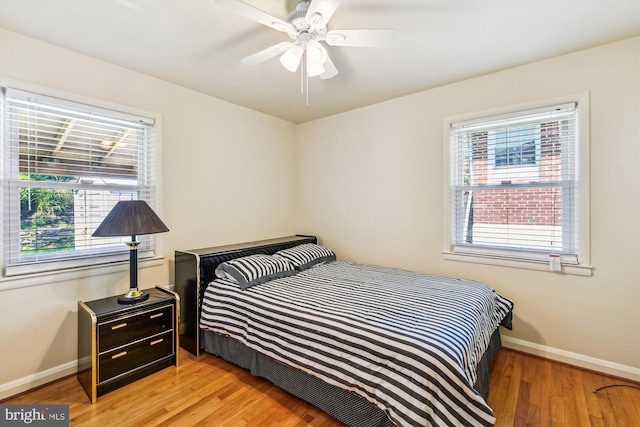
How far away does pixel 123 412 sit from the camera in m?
1.83

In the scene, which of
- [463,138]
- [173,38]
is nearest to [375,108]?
[463,138]

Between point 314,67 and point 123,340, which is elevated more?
point 314,67

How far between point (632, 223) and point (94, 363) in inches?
154

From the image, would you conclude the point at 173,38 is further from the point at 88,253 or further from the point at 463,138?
the point at 463,138

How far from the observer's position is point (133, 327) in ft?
6.98

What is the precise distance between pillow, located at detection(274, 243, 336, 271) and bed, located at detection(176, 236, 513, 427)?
2cm

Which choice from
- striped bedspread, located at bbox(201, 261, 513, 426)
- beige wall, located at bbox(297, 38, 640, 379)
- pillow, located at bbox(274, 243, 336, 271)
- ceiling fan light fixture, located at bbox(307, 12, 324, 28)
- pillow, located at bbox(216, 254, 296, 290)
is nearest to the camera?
striped bedspread, located at bbox(201, 261, 513, 426)

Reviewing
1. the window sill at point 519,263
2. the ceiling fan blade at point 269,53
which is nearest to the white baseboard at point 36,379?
the ceiling fan blade at point 269,53

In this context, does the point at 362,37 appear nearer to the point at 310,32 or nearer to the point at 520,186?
the point at 310,32

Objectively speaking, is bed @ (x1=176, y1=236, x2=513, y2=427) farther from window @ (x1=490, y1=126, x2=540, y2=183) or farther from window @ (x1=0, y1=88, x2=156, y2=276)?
window @ (x1=490, y1=126, x2=540, y2=183)

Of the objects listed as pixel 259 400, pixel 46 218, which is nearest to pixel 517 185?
pixel 259 400

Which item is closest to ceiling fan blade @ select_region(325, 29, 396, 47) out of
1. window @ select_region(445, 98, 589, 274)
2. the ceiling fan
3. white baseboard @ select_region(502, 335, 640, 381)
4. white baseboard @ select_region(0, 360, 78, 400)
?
the ceiling fan

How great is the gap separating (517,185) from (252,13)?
2477mm

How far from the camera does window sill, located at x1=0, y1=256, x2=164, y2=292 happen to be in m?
1.99
